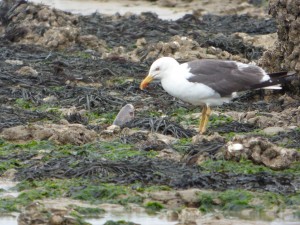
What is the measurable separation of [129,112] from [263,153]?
279 centimetres

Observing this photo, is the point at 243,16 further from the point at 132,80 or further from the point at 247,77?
the point at 247,77

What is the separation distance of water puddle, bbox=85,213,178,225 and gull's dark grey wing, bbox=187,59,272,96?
10.3 feet

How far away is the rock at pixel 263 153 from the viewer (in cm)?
918

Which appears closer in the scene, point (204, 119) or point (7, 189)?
point (7, 189)

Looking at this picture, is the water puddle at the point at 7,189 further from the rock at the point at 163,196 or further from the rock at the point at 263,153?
the rock at the point at 263,153

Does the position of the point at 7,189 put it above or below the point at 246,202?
below

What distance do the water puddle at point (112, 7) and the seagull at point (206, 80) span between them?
1129 cm

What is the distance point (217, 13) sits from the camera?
2358 cm

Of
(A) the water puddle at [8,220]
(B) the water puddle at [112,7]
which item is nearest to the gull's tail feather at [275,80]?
(A) the water puddle at [8,220]

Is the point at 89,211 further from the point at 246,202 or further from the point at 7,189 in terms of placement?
the point at 246,202

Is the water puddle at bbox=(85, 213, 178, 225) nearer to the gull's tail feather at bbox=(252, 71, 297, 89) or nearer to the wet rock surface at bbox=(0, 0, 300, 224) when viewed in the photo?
the wet rock surface at bbox=(0, 0, 300, 224)

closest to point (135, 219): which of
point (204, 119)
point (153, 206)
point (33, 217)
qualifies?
point (153, 206)

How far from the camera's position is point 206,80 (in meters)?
11.0

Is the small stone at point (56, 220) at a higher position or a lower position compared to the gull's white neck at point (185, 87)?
lower
